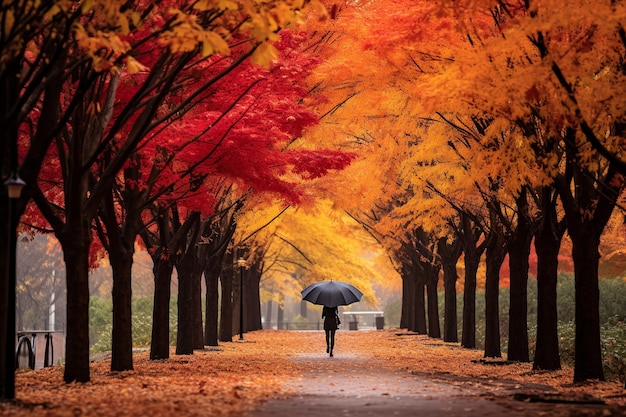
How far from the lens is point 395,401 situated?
13469mm

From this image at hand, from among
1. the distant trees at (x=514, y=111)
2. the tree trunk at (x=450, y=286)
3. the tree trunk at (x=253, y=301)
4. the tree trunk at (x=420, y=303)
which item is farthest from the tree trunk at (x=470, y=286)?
the tree trunk at (x=253, y=301)

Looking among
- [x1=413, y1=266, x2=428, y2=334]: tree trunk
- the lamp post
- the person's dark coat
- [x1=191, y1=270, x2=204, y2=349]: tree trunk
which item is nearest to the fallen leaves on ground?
the lamp post

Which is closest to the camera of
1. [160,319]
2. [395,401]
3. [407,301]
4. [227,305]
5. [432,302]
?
[395,401]

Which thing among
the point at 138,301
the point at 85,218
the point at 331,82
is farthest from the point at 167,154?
the point at 138,301

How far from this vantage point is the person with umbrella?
29.3 metres

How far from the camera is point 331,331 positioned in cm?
2948

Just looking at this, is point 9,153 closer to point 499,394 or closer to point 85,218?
point 85,218

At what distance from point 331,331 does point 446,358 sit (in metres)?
3.75

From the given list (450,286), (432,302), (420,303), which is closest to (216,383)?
(450,286)

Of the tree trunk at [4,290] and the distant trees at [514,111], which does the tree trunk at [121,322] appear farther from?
the distant trees at [514,111]

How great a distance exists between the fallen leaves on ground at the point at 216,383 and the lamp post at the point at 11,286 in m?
0.32

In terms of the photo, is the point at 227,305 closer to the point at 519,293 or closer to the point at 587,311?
the point at 519,293

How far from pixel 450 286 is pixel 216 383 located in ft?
77.3

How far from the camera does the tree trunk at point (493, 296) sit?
27.1 meters
